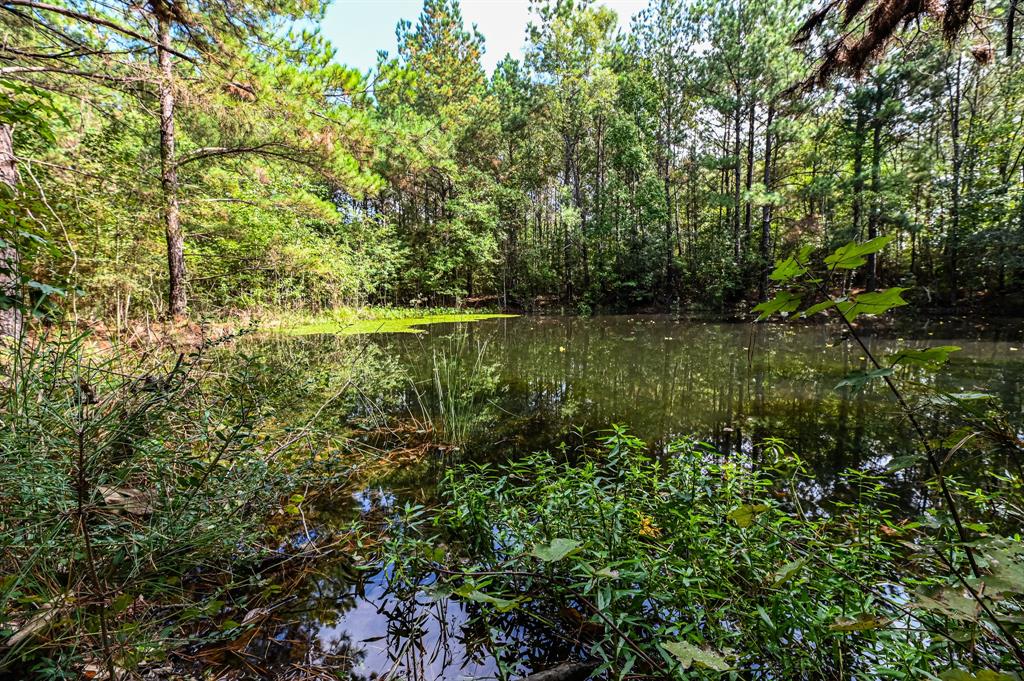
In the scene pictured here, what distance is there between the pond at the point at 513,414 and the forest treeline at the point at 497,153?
4.47ft

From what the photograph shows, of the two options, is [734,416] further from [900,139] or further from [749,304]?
[900,139]

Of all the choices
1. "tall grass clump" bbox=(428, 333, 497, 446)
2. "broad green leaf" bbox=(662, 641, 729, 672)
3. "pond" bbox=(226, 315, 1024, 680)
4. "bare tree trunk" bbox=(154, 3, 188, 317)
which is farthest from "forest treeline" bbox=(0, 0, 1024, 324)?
"tall grass clump" bbox=(428, 333, 497, 446)

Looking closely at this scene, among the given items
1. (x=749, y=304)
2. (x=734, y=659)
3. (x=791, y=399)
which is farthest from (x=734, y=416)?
(x=749, y=304)

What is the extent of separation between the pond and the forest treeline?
4.47 feet

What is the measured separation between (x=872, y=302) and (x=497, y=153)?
66.8ft

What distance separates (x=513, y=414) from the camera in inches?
146

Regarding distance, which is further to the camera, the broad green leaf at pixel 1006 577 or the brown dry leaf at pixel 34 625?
the brown dry leaf at pixel 34 625

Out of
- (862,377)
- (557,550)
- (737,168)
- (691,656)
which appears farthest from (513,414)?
(737,168)

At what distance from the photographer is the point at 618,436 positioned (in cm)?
180

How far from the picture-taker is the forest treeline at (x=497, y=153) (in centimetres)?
248

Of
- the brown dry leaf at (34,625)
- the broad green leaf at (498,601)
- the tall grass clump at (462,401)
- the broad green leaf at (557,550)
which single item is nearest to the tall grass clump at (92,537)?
the brown dry leaf at (34,625)

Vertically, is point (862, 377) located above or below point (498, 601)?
above

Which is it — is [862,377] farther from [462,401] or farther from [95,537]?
[462,401]

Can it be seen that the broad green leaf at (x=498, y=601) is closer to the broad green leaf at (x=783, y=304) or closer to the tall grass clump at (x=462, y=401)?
the broad green leaf at (x=783, y=304)
